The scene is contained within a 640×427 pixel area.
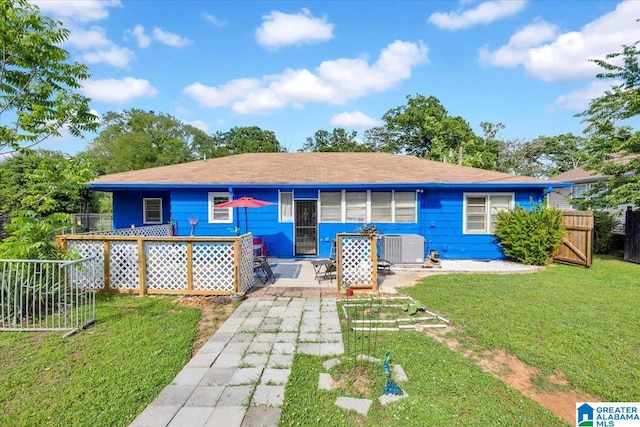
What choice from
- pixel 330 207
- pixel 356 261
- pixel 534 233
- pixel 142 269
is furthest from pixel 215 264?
pixel 534 233

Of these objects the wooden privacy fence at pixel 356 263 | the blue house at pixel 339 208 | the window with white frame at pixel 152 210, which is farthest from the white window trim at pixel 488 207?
the window with white frame at pixel 152 210

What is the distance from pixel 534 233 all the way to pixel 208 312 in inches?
350

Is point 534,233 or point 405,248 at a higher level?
point 534,233

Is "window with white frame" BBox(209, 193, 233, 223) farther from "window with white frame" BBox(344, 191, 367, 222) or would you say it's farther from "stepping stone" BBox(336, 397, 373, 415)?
"stepping stone" BBox(336, 397, 373, 415)

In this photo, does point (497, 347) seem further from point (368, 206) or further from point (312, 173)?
point (312, 173)

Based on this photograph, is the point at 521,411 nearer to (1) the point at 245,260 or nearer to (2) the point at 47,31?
(1) the point at 245,260

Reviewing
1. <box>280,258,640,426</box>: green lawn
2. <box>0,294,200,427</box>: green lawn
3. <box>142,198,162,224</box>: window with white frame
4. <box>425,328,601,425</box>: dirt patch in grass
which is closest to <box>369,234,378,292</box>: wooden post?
<box>280,258,640,426</box>: green lawn

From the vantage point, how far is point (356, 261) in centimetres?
657

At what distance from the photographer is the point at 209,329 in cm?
459

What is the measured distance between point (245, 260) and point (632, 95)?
12738 millimetres

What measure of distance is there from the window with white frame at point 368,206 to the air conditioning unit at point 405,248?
1134 mm

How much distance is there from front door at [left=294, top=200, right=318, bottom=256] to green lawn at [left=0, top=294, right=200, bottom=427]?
5.32 meters

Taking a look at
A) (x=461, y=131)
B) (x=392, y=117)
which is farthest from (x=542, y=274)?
(x=392, y=117)

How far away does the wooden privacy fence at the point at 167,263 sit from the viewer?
617cm
